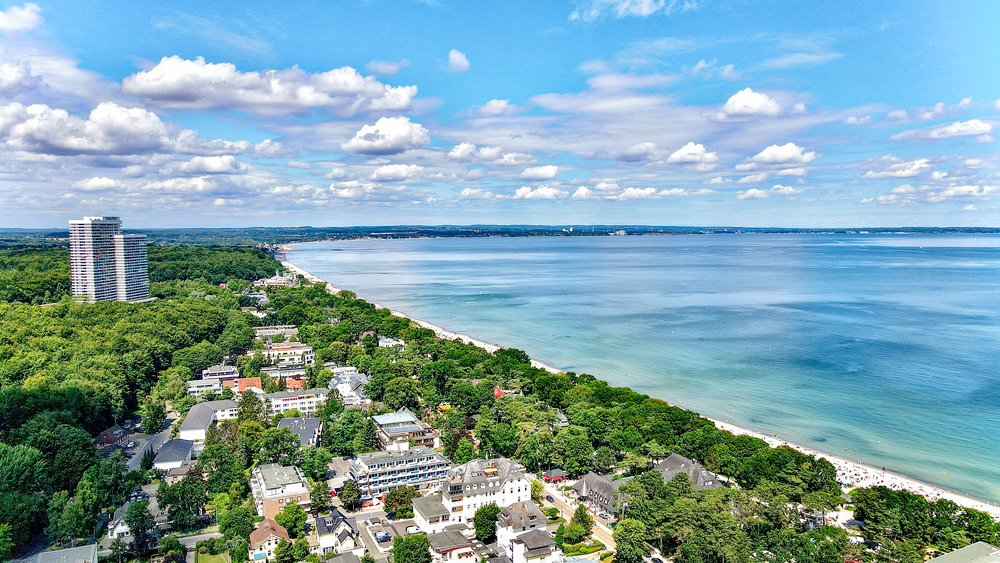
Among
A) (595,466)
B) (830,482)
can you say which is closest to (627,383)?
(595,466)

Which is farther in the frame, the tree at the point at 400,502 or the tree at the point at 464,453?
the tree at the point at 464,453

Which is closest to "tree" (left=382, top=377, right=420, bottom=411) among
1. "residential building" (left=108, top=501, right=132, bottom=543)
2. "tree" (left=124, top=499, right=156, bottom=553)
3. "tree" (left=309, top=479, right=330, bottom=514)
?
"tree" (left=309, top=479, right=330, bottom=514)

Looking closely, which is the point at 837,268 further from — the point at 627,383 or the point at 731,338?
the point at 627,383

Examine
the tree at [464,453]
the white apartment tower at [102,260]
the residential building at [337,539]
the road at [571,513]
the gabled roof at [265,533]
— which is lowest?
the road at [571,513]

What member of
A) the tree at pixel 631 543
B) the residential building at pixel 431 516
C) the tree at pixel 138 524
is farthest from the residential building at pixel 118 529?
the tree at pixel 631 543

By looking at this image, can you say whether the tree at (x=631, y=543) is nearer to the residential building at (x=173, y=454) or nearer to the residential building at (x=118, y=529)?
the residential building at (x=118, y=529)
